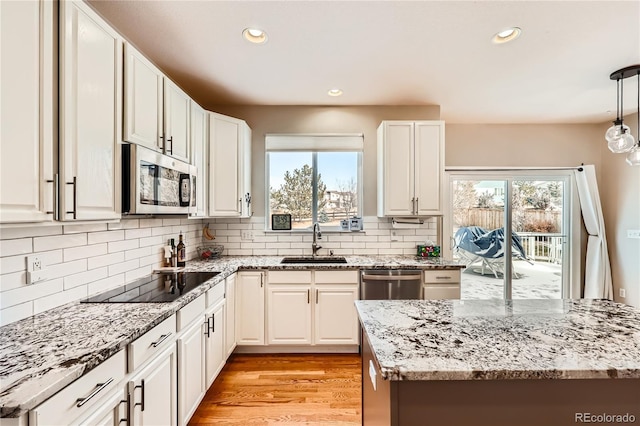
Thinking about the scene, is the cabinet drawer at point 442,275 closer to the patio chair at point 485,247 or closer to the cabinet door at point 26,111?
the patio chair at point 485,247

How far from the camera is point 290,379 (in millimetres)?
2559

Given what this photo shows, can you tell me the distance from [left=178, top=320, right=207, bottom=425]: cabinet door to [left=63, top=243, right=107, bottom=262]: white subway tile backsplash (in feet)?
2.44

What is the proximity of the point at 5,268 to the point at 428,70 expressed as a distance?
3088 millimetres

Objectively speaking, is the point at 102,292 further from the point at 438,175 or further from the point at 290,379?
the point at 438,175

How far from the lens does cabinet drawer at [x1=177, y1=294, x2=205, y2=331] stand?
174 cm

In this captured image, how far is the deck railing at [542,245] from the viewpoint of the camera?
162 inches

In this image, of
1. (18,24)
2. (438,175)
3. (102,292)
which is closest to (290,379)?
(102,292)

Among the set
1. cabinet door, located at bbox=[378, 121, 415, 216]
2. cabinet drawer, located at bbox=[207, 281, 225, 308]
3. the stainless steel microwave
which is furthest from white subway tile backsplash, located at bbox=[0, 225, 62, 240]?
cabinet door, located at bbox=[378, 121, 415, 216]

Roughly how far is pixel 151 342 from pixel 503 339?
61.2 inches

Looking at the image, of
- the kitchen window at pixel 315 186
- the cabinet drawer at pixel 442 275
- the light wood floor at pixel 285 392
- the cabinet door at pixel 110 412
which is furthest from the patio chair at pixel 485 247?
the cabinet door at pixel 110 412

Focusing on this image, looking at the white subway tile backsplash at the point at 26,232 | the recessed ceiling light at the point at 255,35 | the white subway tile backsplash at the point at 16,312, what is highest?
the recessed ceiling light at the point at 255,35

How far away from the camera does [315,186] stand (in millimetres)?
3600

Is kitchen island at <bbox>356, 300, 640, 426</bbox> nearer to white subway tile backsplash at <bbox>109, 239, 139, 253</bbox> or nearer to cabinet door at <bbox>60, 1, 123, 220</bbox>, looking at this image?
cabinet door at <bbox>60, 1, 123, 220</bbox>

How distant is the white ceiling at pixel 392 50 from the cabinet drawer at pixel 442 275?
1.84 m
